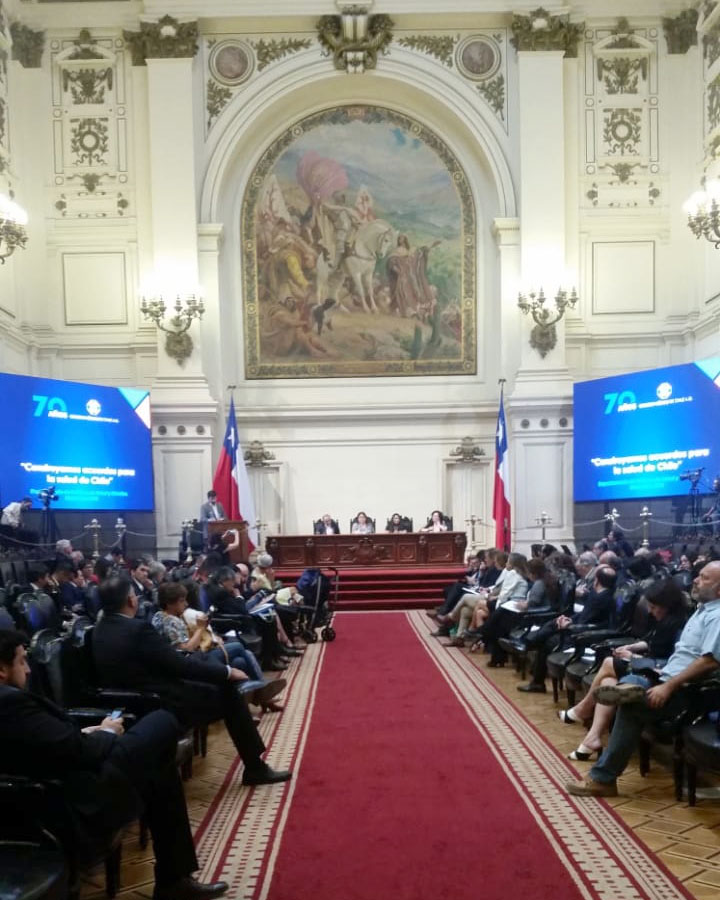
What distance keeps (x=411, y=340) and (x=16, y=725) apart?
1403 centimetres

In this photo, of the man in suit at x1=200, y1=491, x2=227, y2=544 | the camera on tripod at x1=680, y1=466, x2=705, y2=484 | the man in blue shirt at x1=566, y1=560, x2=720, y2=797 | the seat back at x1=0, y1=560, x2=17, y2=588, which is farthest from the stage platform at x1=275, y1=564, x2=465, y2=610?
the man in blue shirt at x1=566, y1=560, x2=720, y2=797

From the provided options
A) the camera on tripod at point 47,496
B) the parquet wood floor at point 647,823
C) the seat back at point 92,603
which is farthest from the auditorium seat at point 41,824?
the camera on tripod at point 47,496

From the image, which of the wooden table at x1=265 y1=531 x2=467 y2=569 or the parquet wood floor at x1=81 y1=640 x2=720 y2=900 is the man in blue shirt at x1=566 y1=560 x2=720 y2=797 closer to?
the parquet wood floor at x1=81 y1=640 x2=720 y2=900

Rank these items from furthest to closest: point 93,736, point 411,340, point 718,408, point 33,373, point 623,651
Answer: point 411,340 → point 33,373 → point 718,408 → point 623,651 → point 93,736

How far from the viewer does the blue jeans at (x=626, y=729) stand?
4051 mm

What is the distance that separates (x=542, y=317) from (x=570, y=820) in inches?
479

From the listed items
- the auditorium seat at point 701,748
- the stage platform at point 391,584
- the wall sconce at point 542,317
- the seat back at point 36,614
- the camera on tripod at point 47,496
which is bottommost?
the stage platform at point 391,584

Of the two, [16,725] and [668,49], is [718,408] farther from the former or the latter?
[16,725]

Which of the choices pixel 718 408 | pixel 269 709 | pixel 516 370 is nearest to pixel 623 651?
pixel 269 709

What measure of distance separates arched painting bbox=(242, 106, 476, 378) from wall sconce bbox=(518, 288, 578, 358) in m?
1.39

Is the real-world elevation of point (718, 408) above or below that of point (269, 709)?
above

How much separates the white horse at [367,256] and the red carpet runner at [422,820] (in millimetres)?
10963

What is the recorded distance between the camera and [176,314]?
1527 cm

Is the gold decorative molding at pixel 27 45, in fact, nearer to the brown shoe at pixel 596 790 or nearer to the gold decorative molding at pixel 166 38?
the gold decorative molding at pixel 166 38
